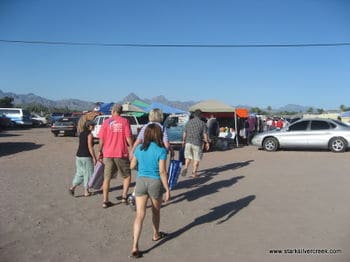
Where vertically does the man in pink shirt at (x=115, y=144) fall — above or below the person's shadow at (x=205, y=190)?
above

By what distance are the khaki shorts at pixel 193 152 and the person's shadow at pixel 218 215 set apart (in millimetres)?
2764

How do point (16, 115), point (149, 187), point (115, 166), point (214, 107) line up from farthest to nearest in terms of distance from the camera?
point (16, 115), point (214, 107), point (115, 166), point (149, 187)

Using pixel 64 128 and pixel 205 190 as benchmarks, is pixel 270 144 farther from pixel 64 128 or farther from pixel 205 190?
pixel 64 128

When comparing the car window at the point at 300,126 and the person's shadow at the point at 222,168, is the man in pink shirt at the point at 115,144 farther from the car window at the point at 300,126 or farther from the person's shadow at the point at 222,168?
the car window at the point at 300,126

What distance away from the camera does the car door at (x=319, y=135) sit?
17781mm

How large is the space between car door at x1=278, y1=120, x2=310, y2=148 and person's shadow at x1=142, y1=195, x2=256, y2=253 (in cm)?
1056

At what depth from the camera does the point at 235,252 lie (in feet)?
16.7

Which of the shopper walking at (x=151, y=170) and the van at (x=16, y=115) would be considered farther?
the van at (x=16, y=115)

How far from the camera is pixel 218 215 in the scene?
22.7ft

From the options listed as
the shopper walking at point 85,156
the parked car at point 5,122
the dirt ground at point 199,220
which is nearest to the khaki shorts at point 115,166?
the dirt ground at point 199,220

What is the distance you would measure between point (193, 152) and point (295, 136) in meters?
8.82

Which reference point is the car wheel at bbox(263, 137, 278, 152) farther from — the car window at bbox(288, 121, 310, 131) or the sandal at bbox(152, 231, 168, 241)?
the sandal at bbox(152, 231, 168, 241)

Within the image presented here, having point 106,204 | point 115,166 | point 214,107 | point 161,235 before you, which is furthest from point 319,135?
point 161,235

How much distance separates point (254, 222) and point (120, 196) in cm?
309
